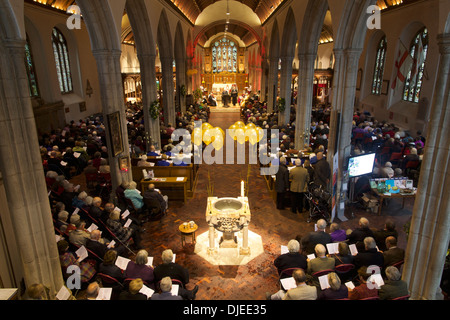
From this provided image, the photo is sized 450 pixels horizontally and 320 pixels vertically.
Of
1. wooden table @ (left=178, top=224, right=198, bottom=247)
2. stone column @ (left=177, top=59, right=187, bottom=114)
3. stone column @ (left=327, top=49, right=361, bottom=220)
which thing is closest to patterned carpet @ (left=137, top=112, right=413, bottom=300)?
wooden table @ (left=178, top=224, right=198, bottom=247)

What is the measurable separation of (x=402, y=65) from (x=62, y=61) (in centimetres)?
1879

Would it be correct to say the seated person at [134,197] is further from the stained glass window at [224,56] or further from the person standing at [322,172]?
the stained glass window at [224,56]

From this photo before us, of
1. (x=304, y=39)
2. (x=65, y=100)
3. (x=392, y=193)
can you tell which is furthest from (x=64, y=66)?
(x=392, y=193)

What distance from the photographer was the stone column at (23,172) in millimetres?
4449

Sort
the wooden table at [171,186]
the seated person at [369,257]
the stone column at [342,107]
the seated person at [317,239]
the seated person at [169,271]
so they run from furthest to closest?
the wooden table at [171,186]
the stone column at [342,107]
the seated person at [317,239]
the seated person at [369,257]
the seated person at [169,271]

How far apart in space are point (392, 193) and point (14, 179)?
8.62 meters

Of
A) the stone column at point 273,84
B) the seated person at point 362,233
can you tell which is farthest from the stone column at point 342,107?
the stone column at point 273,84

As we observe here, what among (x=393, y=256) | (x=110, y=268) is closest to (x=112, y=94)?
(x=110, y=268)

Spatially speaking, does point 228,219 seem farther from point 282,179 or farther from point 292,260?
point 282,179

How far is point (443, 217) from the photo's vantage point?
15.4ft

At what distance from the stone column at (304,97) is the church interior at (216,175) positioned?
0.06 metres

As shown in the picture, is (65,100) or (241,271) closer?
(241,271)

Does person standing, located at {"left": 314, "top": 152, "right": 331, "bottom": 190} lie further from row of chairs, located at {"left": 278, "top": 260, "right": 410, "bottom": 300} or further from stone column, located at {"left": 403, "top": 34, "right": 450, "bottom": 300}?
stone column, located at {"left": 403, "top": 34, "right": 450, "bottom": 300}

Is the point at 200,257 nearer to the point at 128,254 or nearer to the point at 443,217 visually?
the point at 128,254
